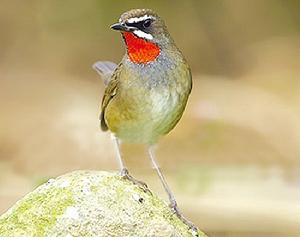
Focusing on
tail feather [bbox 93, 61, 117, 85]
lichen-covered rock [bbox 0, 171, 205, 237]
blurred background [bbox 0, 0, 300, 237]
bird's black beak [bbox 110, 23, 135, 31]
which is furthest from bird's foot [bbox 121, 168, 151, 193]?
blurred background [bbox 0, 0, 300, 237]

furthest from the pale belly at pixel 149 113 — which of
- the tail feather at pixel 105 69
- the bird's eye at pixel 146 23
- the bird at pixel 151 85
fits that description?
the tail feather at pixel 105 69

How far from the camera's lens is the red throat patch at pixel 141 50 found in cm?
569

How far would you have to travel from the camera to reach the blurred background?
34.2 ft

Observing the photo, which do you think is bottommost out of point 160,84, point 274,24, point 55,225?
point 55,225

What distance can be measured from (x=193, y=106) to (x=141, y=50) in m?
6.99

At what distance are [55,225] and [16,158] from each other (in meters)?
6.84

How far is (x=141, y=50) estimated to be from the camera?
575cm

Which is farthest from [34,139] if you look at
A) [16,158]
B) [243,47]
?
[243,47]

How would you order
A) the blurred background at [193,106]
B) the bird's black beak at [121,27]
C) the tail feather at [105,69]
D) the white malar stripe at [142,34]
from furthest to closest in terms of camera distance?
the blurred background at [193,106], the tail feather at [105,69], the white malar stripe at [142,34], the bird's black beak at [121,27]

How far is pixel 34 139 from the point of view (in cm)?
1213

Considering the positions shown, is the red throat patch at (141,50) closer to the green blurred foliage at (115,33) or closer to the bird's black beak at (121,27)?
the bird's black beak at (121,27)

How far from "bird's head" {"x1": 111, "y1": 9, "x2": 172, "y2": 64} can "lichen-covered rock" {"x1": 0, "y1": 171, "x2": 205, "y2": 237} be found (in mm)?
806

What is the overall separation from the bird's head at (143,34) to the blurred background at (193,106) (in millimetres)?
3142

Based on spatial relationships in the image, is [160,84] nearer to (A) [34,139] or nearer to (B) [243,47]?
(A) [34,139]
